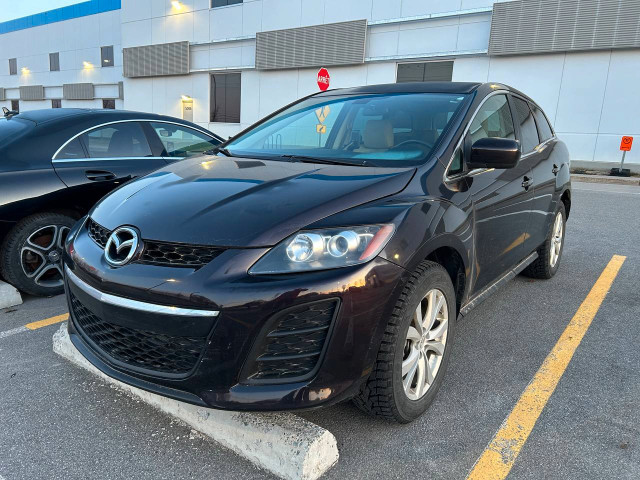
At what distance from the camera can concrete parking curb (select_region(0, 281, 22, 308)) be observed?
12.3 ft

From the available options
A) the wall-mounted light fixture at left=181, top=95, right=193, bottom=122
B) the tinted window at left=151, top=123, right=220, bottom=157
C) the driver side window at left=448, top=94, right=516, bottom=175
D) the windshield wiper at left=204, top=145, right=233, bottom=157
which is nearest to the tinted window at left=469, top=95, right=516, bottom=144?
the driver side window at left=448, top=94, right=516, bottom=175

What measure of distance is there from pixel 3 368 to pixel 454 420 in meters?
2.60

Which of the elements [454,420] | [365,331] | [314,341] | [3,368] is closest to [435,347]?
[454,420]

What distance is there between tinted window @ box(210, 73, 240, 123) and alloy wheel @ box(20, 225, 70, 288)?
62.5 feet

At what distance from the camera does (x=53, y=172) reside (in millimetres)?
3846

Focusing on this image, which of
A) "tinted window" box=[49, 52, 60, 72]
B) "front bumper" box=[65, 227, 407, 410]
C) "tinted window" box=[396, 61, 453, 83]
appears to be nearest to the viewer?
"front bumper" box=[65, 227, 407, 410]

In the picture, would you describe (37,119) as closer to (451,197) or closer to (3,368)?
(3,368)

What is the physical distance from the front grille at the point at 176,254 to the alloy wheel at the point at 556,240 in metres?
3.59

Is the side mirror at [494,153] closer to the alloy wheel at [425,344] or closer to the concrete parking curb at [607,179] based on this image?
the alloy wheel at [425,344]

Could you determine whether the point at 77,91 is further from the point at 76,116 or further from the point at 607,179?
the point at 76,116

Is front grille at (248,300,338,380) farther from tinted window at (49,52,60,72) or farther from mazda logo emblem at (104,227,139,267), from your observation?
tinted window at (49,52,60,72)

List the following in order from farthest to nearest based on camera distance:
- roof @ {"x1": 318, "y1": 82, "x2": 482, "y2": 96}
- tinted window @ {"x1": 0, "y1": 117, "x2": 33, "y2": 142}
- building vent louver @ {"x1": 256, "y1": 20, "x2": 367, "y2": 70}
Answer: building vent louver @ {"x1": 256, "y1": 20, "x2": 367, "y2": 70} → tinted window @ {"x1": 0, "y1": 117, "x2": 33, "y2": 142} → roof @ {"x1": 318, "y1": 82, "x2": 482, "y2": 96}

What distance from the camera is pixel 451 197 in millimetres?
2443

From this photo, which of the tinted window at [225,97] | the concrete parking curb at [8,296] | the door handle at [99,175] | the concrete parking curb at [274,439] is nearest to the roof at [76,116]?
the door handle at [99,175]
